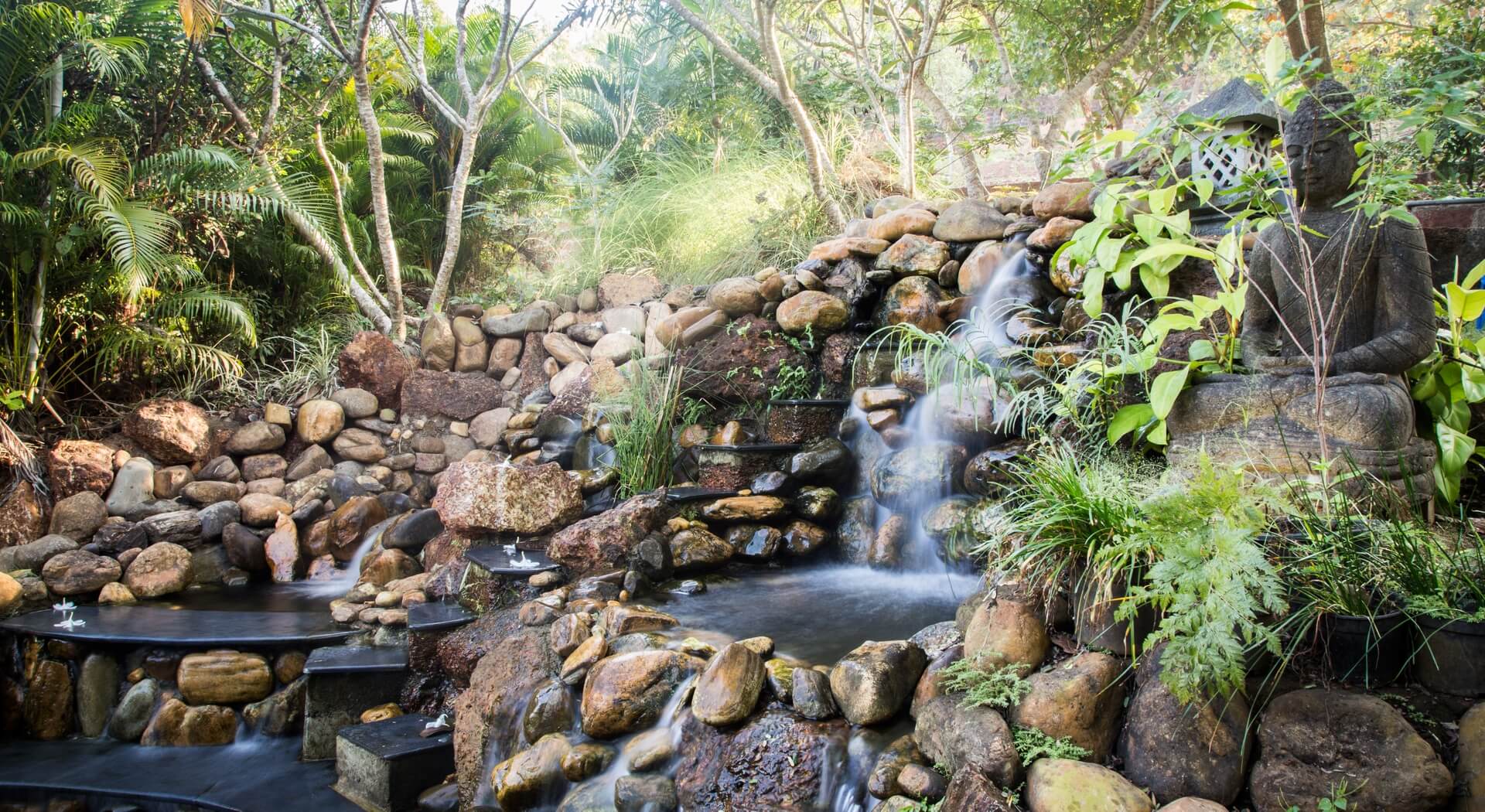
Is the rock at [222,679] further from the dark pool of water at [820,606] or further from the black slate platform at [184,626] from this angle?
the dark pool of water at [820,606]

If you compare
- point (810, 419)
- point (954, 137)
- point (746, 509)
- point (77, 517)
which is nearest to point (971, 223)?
point (810, 419)

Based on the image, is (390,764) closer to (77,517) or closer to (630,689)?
(630,689)

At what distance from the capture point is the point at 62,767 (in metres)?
4.28

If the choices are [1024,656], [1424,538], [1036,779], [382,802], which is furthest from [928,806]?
[382,802]

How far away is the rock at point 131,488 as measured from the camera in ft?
20.7

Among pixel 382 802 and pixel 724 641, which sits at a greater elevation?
pixel 724 641

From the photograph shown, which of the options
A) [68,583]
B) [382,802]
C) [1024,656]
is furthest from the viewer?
[68,583]

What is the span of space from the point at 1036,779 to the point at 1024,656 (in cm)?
46

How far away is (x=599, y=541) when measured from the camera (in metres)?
4.75

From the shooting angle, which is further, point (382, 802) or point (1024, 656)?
point (382, 802)

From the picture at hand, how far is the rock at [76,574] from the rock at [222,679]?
4.95ft

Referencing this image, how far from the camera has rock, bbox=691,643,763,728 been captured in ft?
10.1

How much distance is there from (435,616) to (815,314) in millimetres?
3142

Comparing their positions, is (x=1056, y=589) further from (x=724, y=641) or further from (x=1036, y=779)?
(x=724, y=641)
